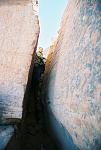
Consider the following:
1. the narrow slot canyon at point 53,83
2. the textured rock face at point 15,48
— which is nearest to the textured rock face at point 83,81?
the narrow slot canyon at point 53,83

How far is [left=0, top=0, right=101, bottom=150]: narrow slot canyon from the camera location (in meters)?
2.06

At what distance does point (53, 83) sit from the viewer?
3.34 meters

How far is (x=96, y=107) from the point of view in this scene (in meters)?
1.91

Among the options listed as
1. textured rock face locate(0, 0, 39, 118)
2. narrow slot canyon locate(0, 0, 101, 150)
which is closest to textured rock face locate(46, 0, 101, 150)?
narrow slot canyon locate(0, 0, 101, 150)

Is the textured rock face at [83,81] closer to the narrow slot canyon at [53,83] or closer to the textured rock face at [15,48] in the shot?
the narrow slot canyon at [53,83]

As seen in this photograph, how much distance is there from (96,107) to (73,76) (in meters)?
0.56

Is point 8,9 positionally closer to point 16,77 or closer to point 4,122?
point 16,77

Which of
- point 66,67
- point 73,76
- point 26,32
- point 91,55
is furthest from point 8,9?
point 91,55

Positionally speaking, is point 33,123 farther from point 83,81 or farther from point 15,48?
point 83,81

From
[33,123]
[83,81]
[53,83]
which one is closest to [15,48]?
[53,83]

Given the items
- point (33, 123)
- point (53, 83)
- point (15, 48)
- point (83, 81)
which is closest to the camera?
point (83, 81)

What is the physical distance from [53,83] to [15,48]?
0.67 meters

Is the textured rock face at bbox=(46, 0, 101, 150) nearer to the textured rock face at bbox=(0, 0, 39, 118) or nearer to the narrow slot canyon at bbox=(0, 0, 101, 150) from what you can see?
the narrow slot canyon at bbox=(0, 0, 101, 150)

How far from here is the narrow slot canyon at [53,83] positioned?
81.2 inches
